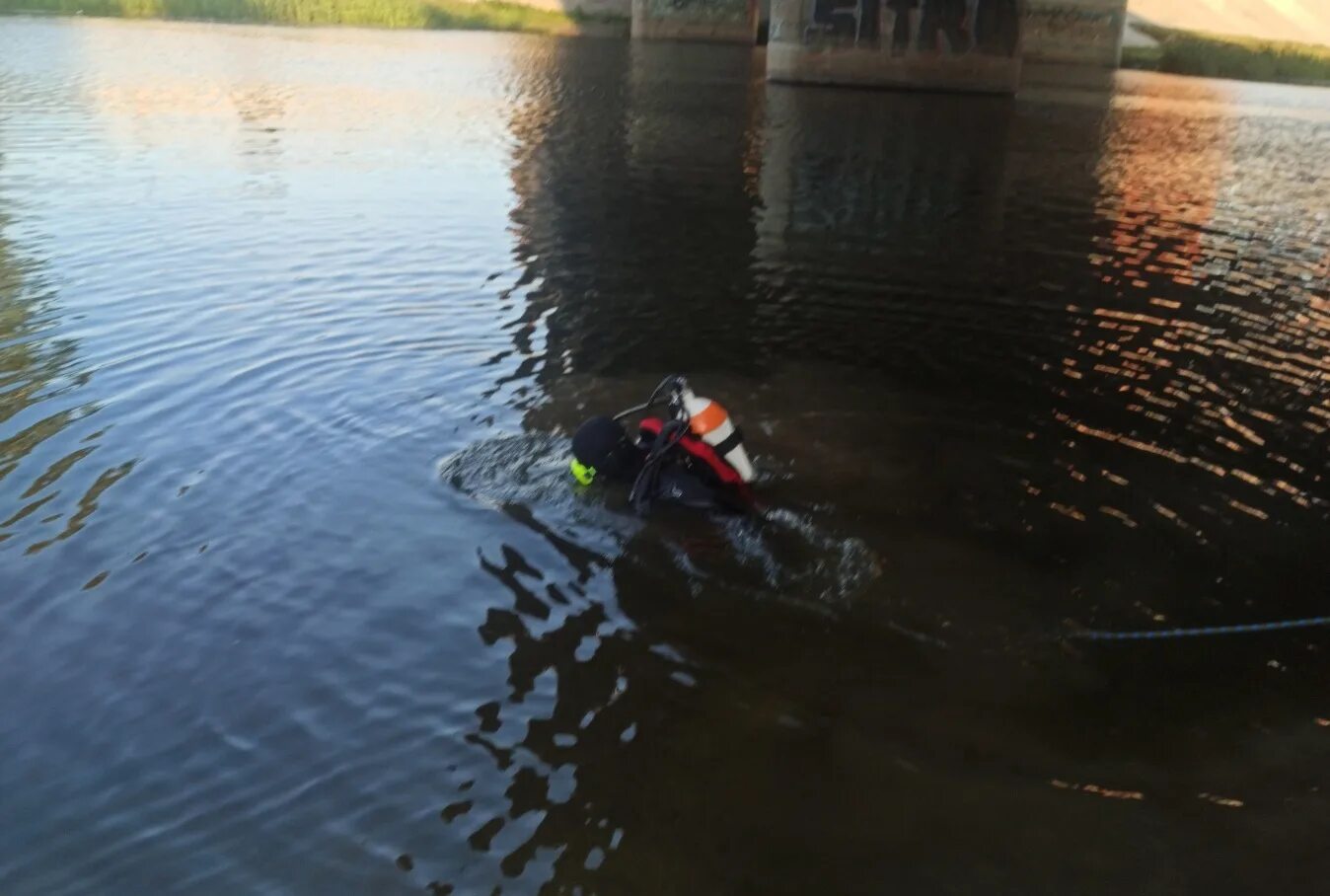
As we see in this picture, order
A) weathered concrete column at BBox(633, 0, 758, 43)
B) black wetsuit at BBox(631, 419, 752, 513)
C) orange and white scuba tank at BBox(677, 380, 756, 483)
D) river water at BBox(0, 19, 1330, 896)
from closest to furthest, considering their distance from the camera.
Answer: river water at BBox(0, 19, 1330, 896) → orange and white scuba tank at BBox(677, 380, 756, 483) → black wetsuit at BBox(631, 419, 752, 513) → weathered concrete column at BBox(633, 0, 758, 43)

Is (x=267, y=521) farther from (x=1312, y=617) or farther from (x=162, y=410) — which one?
(x=1312, y=617)

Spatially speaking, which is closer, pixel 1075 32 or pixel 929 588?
pixel 929 588

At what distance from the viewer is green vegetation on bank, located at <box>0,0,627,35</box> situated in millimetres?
51500

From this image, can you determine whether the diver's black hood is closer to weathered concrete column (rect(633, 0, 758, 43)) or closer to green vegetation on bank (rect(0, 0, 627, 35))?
green vegetation on bank (rect(0, 0, 627, 35))

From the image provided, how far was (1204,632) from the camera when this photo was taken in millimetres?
6582

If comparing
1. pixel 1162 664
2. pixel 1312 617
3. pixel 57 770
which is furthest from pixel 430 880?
pixel 1312 617

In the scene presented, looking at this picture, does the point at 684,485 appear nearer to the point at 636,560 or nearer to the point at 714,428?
the point at 714,428

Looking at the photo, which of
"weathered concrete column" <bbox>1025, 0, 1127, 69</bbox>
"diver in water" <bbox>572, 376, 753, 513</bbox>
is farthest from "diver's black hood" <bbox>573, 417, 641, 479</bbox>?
"weathered concrete column" <bbox>1025, 0, 1127, 69</bbox>

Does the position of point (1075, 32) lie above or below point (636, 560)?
above

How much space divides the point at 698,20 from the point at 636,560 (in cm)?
5994

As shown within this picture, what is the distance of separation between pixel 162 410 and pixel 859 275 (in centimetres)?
887

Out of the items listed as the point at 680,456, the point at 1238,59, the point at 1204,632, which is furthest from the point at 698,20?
the point at 1204,632

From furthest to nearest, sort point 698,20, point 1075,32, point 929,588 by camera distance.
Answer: point 698,20, point 1075,32, point 929,588

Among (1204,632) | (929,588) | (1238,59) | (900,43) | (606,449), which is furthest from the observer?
(1238,59)
